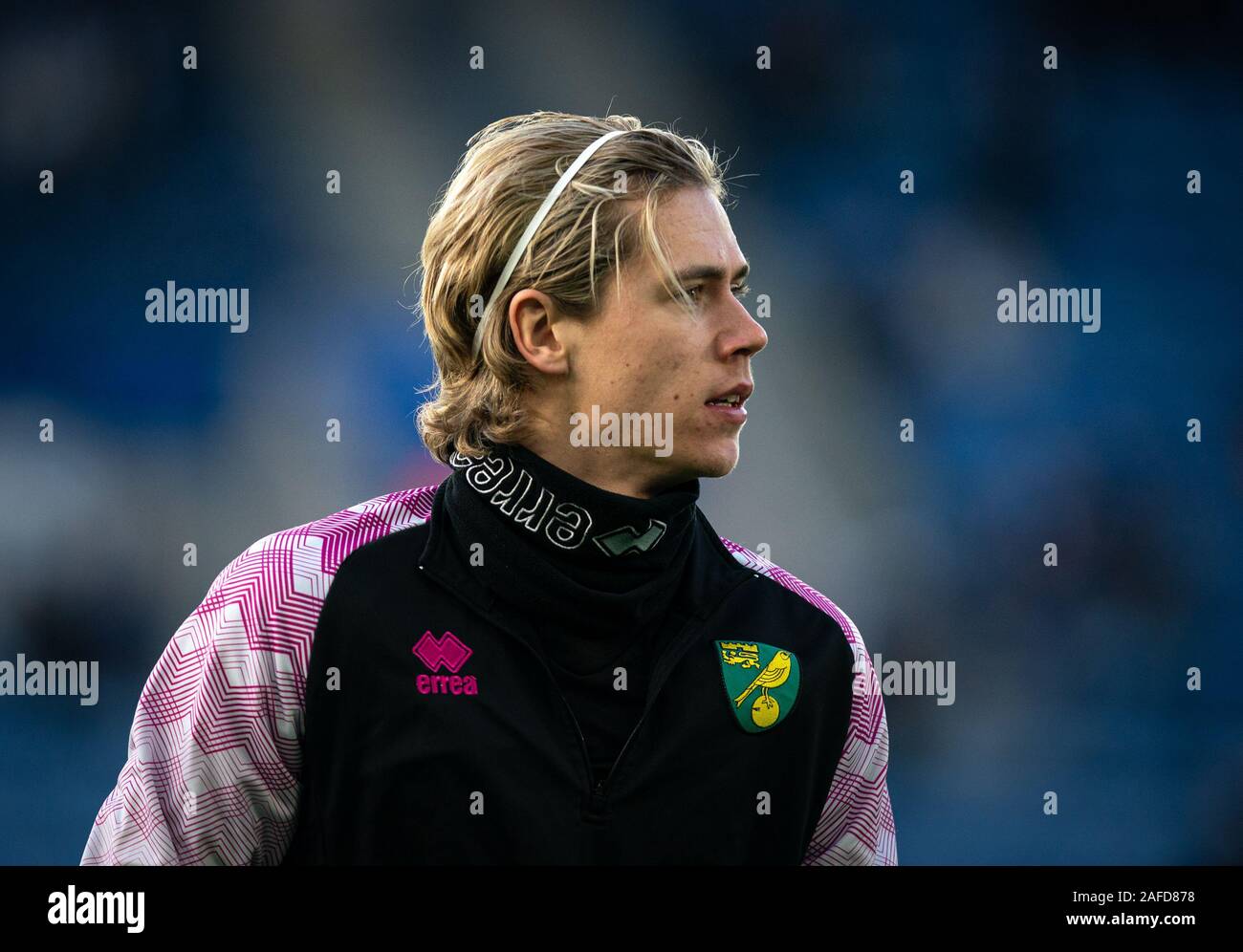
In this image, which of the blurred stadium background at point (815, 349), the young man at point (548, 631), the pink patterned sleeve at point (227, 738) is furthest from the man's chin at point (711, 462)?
the blurred stadium background at point (815, 349)

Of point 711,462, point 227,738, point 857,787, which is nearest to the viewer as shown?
point 227,738

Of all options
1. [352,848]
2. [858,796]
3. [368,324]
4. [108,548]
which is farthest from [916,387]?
[352,848]

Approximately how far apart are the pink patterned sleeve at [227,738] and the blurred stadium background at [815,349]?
2859 millimetres

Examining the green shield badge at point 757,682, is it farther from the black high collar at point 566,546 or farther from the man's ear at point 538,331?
the man's ear at point 538,331

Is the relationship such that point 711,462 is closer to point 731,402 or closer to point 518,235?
point 731,402

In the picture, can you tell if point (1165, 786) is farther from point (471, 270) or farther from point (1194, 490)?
point (471, 270)

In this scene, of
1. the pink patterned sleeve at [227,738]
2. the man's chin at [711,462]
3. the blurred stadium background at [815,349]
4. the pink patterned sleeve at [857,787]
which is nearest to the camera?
the pink patterned sleeve at [227,738]

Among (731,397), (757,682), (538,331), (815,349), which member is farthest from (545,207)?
(815,349)

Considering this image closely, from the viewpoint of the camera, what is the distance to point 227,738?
167 cm

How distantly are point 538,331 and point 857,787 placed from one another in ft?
2.70

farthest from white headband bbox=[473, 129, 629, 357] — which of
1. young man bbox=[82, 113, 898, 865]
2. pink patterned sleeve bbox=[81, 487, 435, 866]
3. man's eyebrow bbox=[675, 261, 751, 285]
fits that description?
pink patterned sleeve bbox=[81, 487, 435, 866]

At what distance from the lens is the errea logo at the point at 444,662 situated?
1700 mm

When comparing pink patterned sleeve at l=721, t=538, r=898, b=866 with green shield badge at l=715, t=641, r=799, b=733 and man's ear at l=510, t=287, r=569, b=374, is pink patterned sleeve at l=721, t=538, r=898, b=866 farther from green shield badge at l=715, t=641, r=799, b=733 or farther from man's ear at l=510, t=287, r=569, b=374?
man's ear at l=510, t=287, r=569, b=374

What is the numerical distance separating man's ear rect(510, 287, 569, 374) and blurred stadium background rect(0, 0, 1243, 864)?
9.15 feet
